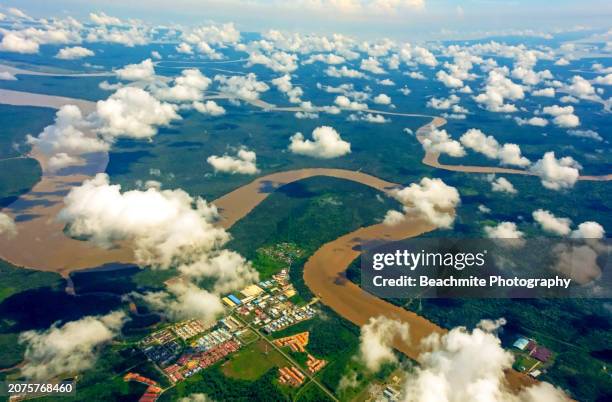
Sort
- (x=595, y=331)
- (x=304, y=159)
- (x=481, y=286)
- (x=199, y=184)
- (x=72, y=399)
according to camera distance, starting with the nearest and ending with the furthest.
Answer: (x=72, y=399), (x=595, y=331), (x=481, y=286), (x=199, y=184), (x=304, y=159)

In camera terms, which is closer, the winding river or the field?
the field

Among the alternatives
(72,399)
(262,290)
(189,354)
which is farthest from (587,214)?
(72,399)

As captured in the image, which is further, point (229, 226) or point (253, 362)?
point (229, 226)

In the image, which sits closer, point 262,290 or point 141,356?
point 141,356

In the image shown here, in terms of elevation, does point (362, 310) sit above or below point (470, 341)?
below

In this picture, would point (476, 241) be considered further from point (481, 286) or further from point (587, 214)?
point (587, 214)

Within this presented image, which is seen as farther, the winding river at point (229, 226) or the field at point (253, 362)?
the winding river at point (229, 226)

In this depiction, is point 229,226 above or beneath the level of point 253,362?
beneath

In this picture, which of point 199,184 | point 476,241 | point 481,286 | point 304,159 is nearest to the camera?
point 481,286
